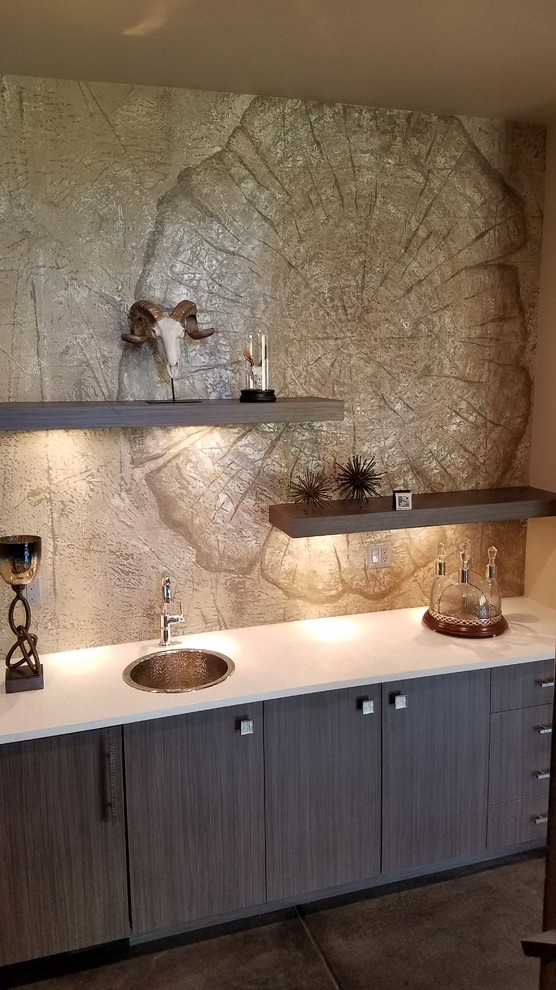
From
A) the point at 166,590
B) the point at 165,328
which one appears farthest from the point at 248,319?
the point at 166,590

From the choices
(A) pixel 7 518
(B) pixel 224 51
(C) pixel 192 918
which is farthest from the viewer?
(A) pixel 7 518

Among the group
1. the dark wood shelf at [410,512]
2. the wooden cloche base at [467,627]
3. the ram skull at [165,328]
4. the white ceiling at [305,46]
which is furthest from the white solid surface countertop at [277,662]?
the white ceiling at [305,46]

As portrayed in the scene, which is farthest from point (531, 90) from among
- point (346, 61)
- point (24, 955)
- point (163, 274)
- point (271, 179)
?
point (24, 955)

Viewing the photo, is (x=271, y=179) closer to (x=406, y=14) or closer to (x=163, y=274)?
(x=163, y=274)

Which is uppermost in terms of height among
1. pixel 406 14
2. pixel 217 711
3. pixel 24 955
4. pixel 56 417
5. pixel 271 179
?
pixel 406 14

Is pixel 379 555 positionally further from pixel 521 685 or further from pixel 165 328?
pixel 165 328

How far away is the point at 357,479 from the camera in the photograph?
2.90 metres

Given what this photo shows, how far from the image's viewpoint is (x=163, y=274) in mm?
2596

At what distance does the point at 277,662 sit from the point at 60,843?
0.85 meters

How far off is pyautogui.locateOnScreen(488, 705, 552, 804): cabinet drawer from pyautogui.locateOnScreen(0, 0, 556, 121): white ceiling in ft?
6.97

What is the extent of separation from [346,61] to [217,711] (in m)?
2.01

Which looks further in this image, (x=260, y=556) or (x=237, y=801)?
(x=260, y=556)

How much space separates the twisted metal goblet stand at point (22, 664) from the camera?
2334 mm

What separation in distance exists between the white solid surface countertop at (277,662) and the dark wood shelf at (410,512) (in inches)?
16.3
